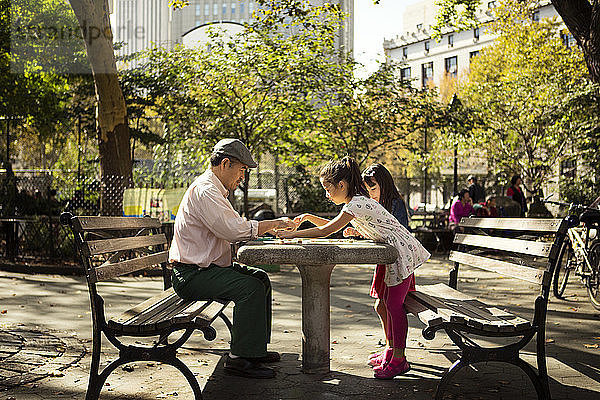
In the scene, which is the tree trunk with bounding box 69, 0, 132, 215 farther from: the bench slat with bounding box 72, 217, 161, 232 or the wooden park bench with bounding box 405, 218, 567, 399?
the wooden park bench with bounding box 405, 218, 567, 399

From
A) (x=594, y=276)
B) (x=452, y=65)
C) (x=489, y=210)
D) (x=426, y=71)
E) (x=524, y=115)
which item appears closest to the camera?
(x=594, y=276)

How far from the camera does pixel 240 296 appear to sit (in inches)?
211

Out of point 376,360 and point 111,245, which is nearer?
point 111,245

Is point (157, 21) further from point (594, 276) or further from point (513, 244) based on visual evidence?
point (513, 244)

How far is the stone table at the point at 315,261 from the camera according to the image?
5.05 metres

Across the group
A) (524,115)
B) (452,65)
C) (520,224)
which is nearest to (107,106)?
(520,224)

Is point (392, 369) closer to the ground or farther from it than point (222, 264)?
closer to the ground

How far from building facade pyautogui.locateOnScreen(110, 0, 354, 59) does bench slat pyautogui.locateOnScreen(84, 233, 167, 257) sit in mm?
15034

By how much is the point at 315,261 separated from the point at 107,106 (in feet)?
32.2

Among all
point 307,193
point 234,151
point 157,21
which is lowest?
point 307,193

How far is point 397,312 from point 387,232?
0.62m

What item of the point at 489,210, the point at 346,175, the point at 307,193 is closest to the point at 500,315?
the point at 346,175

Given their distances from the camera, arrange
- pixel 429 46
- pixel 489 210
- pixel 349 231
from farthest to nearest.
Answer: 1. pixel 429 46
2. pixel 489 210
3. pixel 349 231

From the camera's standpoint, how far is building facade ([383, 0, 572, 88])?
76.6 m
